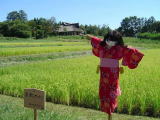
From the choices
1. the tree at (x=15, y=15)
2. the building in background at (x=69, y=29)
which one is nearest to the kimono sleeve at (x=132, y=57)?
the building in background at (x=69, y=29)

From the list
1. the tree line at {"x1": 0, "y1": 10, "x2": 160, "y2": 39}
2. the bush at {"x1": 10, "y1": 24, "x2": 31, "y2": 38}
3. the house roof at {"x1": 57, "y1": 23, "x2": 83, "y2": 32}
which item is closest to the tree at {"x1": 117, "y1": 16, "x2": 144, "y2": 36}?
the tree line at {"x1": 0, "y1": 10, "x2": 160, "y2": 39}

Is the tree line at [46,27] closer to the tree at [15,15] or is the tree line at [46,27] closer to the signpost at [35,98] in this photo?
the tree at [15,15]

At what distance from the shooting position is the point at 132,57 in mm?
4902

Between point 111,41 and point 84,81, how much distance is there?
4.19 m

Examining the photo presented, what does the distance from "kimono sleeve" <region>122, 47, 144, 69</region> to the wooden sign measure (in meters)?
1.35

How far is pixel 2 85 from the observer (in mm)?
9359

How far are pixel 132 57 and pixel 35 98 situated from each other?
4.95 feet

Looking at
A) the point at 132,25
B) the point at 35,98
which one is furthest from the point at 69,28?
the point at 35,98

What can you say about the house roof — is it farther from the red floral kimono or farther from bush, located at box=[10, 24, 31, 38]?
the red floral kimono

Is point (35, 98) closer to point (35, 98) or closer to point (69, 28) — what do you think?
point (35, 98)

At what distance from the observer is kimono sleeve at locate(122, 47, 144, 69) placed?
16.0 ft

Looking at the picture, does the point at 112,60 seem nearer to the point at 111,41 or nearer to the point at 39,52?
the point at 111,41

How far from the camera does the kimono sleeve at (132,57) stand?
192 inches

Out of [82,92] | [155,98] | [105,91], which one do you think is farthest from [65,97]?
[105,91]
